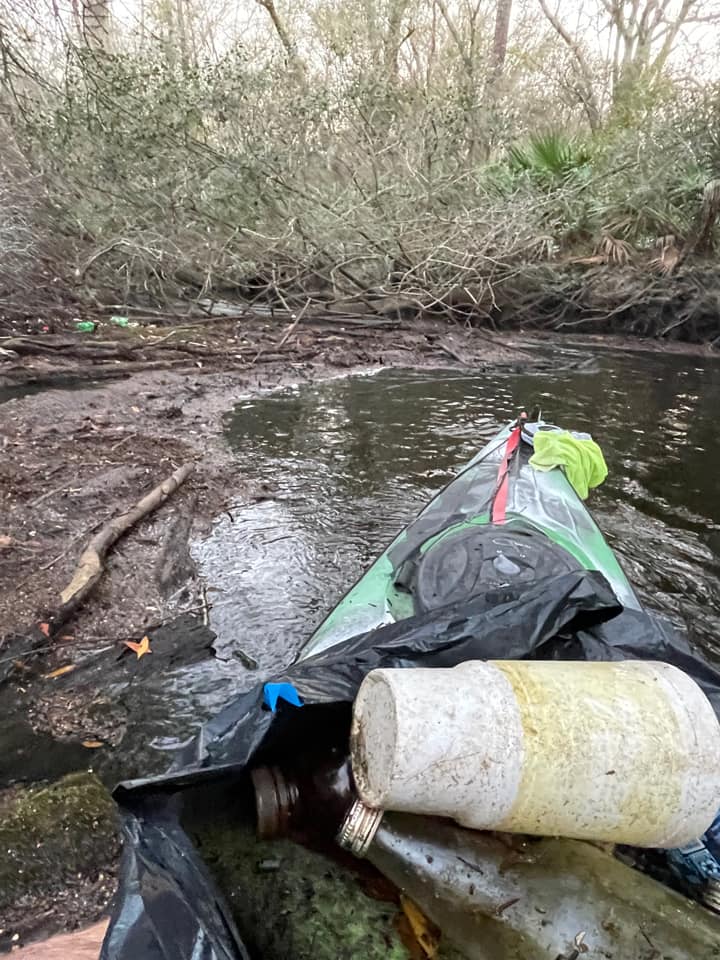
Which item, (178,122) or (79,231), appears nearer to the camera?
(178,122)

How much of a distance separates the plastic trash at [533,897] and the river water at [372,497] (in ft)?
5.06

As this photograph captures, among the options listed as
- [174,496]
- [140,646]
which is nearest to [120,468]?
[174,496]

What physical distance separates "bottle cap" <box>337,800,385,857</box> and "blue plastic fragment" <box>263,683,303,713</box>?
0.90ft

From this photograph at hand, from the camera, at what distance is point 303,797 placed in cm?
174

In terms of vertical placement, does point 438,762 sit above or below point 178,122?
below

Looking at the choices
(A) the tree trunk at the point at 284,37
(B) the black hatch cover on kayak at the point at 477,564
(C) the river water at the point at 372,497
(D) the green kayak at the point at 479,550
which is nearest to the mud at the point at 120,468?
(C) the river water at the point at 372,497

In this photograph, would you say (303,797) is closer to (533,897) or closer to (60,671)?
(533,897)

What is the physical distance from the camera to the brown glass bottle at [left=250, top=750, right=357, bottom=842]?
1668 mm

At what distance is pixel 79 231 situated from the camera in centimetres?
970

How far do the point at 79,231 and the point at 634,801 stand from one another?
10213 millimetres

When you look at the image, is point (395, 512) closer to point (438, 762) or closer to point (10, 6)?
point (438, 762)

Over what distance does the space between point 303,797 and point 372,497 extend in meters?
3.88

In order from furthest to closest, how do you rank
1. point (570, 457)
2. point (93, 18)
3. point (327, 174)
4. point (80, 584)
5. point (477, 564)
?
1. point (327, 174)
2. point (93, 18)
3. point (570, 457)
4. point (80, 584)
5. point (477, 564)

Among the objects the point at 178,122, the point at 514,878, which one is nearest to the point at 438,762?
the point at 514,878
